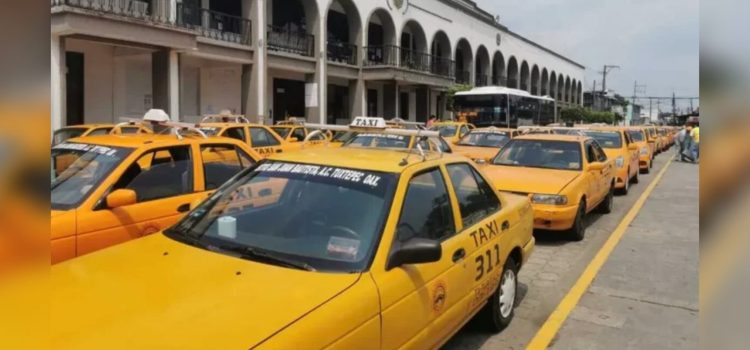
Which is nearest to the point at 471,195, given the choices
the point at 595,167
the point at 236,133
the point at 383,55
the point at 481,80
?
the point at 595,167

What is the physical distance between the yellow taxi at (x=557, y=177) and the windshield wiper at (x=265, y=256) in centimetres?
562

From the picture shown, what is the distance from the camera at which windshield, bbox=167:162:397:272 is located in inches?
132

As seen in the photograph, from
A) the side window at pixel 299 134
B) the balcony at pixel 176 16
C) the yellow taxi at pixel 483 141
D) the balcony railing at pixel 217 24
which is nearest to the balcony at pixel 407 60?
the balcony railing at pixel 217 24

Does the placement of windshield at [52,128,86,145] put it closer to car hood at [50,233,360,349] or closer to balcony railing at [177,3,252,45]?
balcony railing at [177,3,252,45]

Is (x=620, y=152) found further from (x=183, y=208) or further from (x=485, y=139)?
(x=183, y=208)

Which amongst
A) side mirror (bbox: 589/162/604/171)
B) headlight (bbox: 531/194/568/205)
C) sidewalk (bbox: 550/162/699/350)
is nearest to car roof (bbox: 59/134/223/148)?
sidewalk (bbox: 550/162/699/350)

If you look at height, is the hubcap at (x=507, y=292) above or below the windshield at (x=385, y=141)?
below

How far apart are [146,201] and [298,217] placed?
2.36 meters

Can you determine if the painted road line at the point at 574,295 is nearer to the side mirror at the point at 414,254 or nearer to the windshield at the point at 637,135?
the side mirror at the point at 414,254

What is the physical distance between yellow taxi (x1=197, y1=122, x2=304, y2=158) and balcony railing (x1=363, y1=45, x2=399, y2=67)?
17.8 metres

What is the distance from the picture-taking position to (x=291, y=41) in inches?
1017

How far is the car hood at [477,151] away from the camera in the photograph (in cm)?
1464

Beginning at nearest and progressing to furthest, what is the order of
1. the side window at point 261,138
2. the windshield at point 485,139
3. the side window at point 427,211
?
the side window at point 427,211 → the side window at point 261,138 → the windshield at point 485,139

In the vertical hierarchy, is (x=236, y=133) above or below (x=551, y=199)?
above
